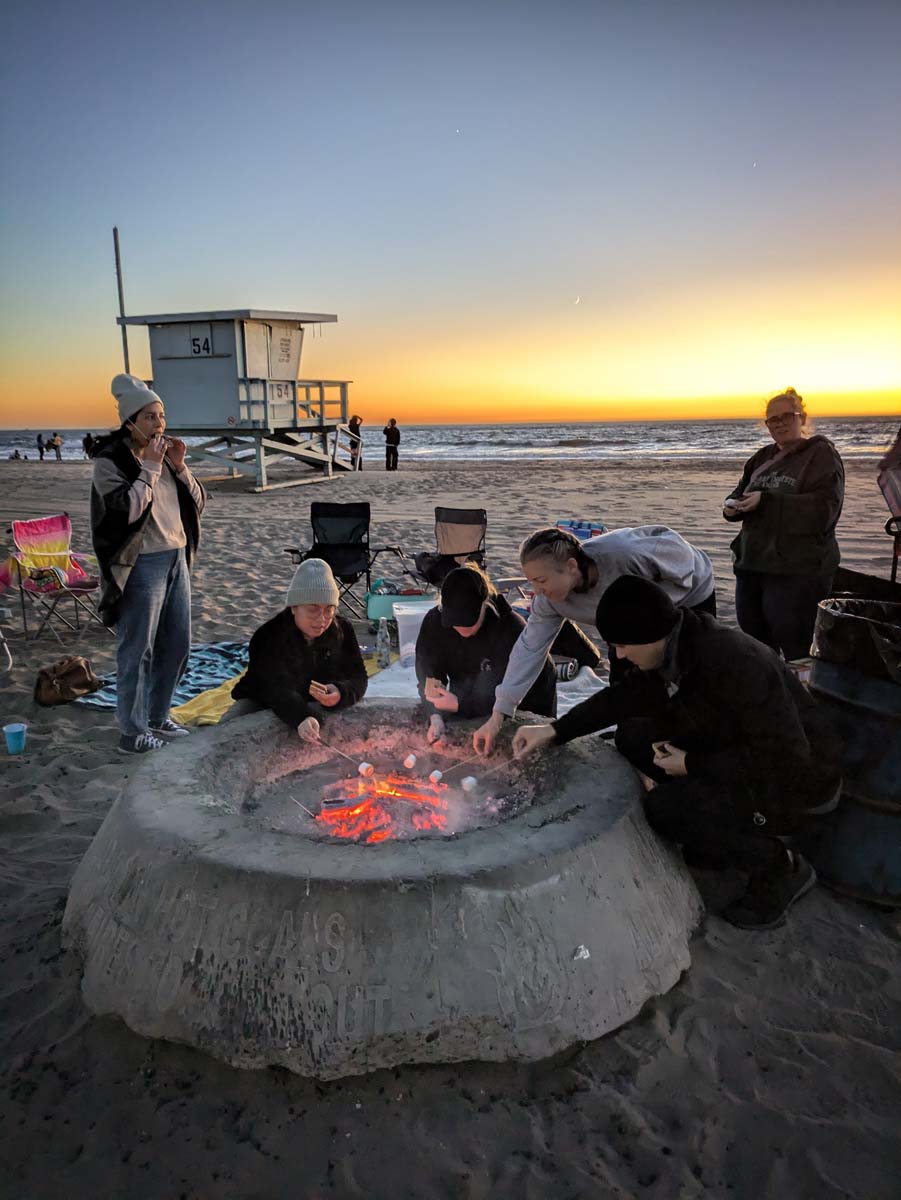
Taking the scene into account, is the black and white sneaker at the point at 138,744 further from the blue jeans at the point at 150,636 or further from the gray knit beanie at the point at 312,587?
the gray knit beanie at the point at 312,587

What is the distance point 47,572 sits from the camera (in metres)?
6.22

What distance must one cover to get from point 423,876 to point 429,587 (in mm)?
5380

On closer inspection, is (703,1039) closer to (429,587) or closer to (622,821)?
(622,821)

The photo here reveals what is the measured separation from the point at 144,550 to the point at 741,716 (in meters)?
3.12

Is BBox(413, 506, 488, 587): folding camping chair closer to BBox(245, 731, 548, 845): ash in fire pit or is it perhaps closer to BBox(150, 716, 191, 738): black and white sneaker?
BBox(150, 716, 191, 738): black and white sneaker

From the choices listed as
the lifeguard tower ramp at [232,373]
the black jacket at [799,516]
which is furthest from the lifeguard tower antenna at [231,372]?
the black jacket at [799,516]

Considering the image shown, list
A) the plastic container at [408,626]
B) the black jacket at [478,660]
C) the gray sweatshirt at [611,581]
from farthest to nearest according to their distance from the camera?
the plastic container at [408,626] < the black jacket at [478,660] < the gray sweatshirt at [611,581]

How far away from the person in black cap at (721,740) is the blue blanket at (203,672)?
10.9 ft

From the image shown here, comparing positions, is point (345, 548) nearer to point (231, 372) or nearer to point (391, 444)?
point (231, 372)

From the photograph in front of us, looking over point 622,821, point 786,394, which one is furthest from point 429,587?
point 622,821

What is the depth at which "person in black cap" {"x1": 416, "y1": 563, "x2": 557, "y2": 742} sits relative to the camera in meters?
3.67

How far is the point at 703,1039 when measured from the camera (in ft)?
7.44

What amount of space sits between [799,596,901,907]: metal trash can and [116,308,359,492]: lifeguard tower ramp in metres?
15.2

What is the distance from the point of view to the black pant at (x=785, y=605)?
414 centimetres
